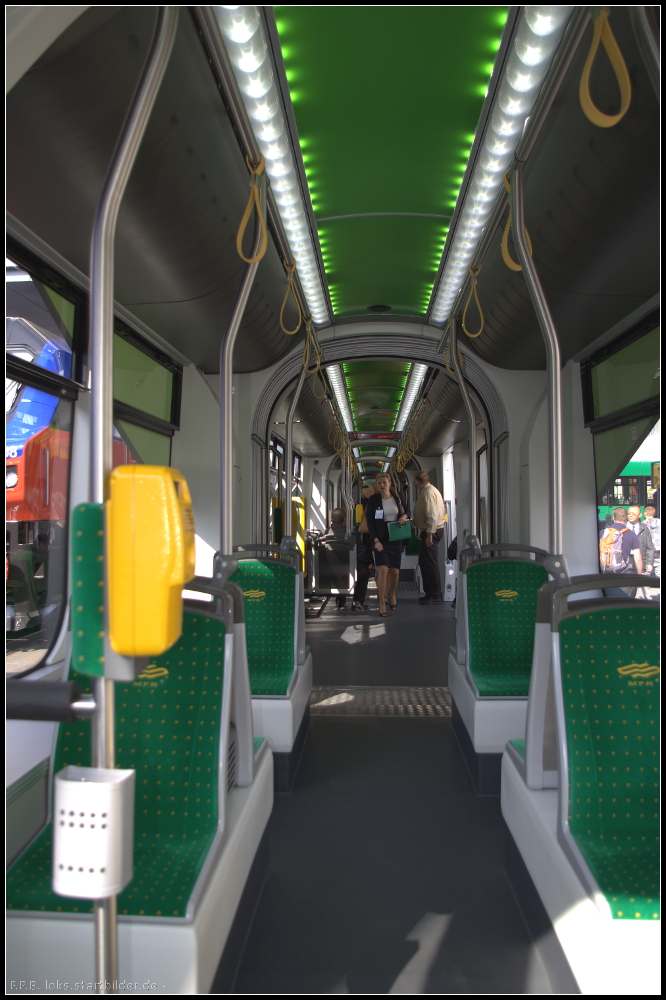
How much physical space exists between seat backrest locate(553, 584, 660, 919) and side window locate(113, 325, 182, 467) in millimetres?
3154

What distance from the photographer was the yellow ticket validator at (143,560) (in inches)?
43.6

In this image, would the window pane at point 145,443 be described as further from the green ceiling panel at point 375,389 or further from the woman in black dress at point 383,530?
the woman in black dress at point 383,530

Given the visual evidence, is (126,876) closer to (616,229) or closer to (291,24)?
(291,24)

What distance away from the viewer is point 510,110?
2770 millimetres

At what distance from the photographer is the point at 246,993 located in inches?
73.4

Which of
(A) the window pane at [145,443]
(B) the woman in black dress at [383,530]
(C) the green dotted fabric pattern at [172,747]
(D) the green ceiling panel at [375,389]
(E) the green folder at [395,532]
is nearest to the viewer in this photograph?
(C) the green dotted fabric pattern at [172,747]

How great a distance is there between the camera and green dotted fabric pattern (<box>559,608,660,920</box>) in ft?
6.33

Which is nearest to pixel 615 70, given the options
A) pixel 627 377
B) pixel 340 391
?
pixel 627 377

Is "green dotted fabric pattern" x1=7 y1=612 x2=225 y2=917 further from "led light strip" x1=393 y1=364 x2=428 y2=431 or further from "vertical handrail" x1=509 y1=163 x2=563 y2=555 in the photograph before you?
"led light strip" x1=393 y1=364 x2=428 y2=431

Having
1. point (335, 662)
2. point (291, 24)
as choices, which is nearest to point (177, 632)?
point (291, 24)

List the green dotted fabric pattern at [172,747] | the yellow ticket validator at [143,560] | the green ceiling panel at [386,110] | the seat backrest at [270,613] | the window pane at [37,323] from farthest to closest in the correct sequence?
the seat backrest at [270,613], the window pane at [37,323], the green ceiling panel at [386,110], the green dotted fabric pattern at [172,747], the yellow ticket validator at [143,560]

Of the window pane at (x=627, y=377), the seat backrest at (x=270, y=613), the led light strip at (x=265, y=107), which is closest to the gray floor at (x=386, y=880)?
the seat backrest at (x=270, y=613)

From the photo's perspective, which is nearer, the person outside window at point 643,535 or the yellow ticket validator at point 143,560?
the yellow ticket validator at point 143,560

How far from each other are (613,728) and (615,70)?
1.87m
